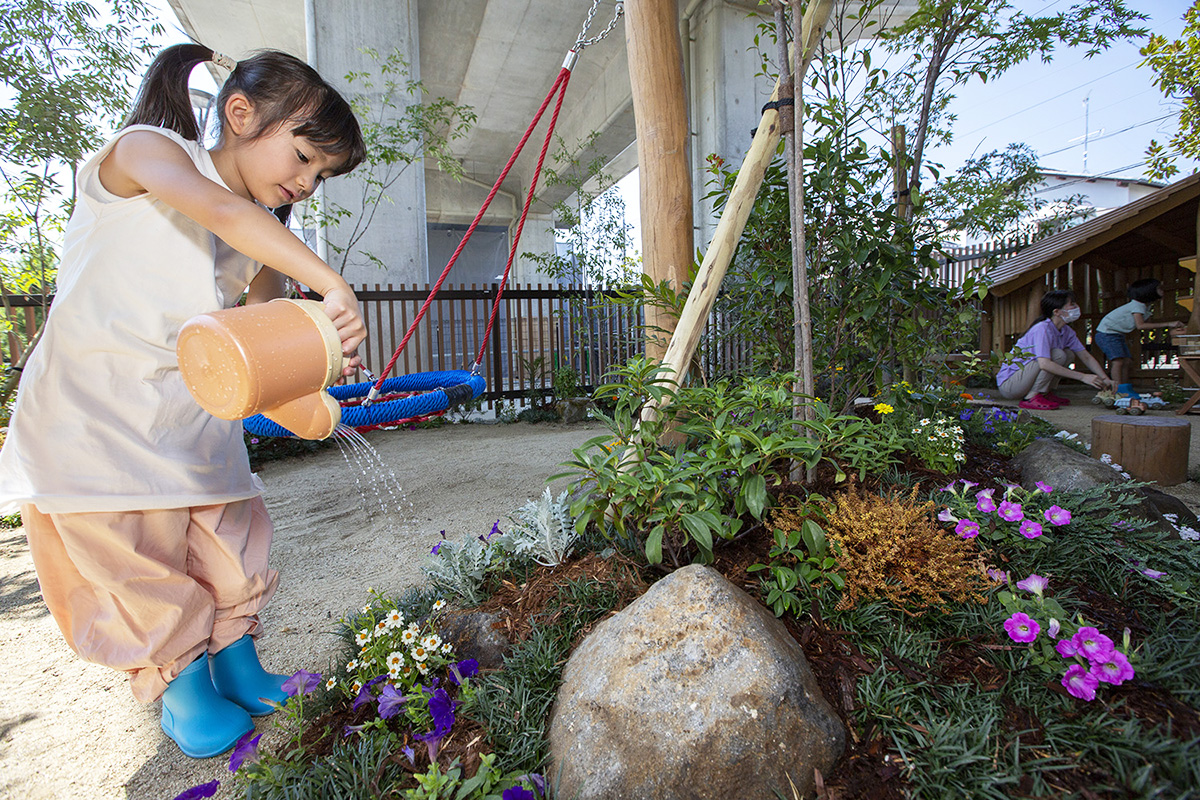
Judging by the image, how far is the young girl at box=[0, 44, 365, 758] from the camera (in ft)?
3.72

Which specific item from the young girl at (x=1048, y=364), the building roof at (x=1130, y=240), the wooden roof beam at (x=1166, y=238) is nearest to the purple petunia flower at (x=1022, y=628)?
the building roof at (x=1130, y=240)

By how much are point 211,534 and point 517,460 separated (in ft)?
10.6

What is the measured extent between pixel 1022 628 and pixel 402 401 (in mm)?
2103

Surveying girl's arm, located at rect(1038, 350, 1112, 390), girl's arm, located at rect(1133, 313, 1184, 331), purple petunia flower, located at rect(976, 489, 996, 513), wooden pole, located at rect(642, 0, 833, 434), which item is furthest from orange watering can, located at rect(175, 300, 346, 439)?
girl's arm, located at rect(1133, 313, 1184, 331)

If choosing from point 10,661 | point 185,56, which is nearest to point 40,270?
point 10,661

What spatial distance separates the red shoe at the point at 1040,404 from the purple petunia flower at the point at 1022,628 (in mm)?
5754

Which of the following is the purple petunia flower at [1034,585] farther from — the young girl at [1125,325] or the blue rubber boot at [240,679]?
the young girl at [1125,325]

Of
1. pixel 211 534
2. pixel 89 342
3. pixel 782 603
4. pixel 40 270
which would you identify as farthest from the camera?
pixel 40 270

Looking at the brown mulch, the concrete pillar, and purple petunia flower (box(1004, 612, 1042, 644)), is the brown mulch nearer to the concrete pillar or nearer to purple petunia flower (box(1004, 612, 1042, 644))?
purple petunia flower (box(1004, 612, 1042, 644))

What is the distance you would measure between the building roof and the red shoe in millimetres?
1462

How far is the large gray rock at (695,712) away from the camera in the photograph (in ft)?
3.26

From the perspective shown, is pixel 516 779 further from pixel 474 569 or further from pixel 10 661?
pixel 10 661

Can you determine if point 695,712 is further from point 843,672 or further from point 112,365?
point 112,365

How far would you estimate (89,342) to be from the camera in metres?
1.18
